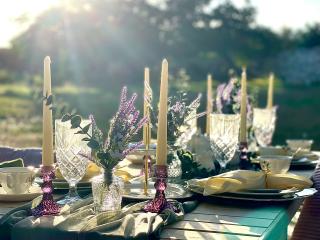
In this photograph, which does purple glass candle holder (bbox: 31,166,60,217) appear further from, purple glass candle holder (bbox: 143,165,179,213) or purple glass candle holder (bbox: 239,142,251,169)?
purple glass candle holder (bbox: 239,142,251,169)

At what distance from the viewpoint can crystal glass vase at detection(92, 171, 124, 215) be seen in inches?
60.2

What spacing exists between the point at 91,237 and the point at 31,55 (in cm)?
1504

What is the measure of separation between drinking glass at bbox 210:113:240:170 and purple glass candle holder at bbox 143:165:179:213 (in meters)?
0.50

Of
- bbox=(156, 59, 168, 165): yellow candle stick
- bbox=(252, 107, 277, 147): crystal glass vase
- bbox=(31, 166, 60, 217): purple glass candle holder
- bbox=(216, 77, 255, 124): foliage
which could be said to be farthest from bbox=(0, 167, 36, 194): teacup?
bbox=(252, 107, 277, 147): crystal glass vase

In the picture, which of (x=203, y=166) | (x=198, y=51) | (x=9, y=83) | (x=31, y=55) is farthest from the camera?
(x=9, y=83)

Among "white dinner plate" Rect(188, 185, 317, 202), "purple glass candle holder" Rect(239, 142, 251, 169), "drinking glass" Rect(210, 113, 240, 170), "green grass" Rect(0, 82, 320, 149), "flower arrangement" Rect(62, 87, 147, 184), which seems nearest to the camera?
"flower arrangement" Rect(62, 87, 147, 184)

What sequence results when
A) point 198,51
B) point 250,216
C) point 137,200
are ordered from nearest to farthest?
point 250,216, point 137,200, point 198,51

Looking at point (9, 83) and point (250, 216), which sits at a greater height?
point (9, 83)

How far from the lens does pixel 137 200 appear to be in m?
1.70

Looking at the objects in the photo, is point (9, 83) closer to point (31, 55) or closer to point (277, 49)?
point (31, 55)

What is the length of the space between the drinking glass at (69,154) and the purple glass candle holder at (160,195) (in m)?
0.26

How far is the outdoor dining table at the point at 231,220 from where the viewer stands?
1.41 meters

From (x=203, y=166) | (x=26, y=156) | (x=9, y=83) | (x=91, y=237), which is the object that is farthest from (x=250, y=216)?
(x=9, y=83)

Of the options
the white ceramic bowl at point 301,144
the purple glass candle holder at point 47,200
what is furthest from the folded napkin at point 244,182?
the white ceramic bowl at point 301,144
